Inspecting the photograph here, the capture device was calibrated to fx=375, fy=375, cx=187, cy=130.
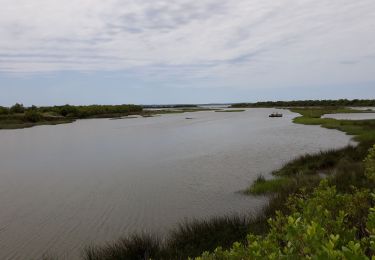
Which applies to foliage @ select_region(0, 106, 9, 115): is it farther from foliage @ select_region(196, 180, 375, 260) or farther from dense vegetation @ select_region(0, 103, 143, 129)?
foliage @ select_region(196, 180, 375, 260)

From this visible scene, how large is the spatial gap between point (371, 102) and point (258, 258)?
168 metres

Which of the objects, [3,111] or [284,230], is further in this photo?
[3,111]

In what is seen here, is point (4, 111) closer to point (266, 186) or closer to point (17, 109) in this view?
point (17, 109)

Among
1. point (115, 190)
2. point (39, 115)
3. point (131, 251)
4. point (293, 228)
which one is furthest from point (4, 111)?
point (293, 228)

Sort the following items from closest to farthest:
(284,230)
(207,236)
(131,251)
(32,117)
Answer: (284,230) < (131,251) < (207,236) < (32,117)

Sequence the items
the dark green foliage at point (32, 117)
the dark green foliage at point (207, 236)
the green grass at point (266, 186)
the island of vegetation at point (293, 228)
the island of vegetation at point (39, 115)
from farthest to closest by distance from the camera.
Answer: the dark green foliage at point (32, 117) → the island of vegetation at point (39, 115) → the green grass at point (266, 186) → the dark green foliage at point (207, 236) → the island of vegetation at point (293, 228)

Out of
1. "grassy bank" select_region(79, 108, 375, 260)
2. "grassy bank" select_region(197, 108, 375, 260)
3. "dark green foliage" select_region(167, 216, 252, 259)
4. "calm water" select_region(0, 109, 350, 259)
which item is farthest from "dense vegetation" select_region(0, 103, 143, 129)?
"grassy bank" select_region(197, 108, 375, 260)

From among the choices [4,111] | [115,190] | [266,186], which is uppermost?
[4,111]

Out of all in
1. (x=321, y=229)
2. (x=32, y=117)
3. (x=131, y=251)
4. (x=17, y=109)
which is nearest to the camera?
(x=321, y=229)

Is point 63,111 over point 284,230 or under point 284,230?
over

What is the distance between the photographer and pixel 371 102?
15388 centimetres

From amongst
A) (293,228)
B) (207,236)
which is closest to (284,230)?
(293,228)

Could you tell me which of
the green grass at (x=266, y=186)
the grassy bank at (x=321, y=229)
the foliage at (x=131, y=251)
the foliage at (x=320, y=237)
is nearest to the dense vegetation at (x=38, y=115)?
the green grass at (x=266, y=186)

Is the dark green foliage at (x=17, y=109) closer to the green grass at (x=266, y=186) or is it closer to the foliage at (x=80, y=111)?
the foliage at (x=80, y=111)
